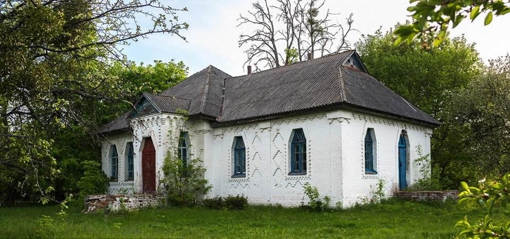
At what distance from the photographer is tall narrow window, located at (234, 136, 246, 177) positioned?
21641mm

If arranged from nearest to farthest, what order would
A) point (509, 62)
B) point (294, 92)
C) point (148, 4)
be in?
point (148, 4) < point (294, 92) < point (509, 62)

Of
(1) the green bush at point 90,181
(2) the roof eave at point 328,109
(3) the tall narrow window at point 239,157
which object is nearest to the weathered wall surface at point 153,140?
(1) the green bush at point 90,181

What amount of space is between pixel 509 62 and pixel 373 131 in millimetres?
8736

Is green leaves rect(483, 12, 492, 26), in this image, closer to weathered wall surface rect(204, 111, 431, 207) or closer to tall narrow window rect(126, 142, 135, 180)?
weathered wall surface rect(204, 111, 431, 207)

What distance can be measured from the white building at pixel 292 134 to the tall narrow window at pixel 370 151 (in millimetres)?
→ 38

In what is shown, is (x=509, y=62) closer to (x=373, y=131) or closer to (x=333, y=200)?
(x=373, y=131)

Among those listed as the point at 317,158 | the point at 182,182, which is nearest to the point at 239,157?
the point at 182,182

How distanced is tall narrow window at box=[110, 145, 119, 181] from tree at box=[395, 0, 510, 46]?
24.8 metres

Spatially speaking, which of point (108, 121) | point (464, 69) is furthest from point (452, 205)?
point (108, 121)

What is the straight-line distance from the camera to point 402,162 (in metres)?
21.4

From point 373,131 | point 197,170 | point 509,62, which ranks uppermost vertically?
point 509,62

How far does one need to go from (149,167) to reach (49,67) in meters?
13.1

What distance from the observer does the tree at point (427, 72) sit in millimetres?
27797

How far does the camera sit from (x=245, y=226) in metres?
13.7
